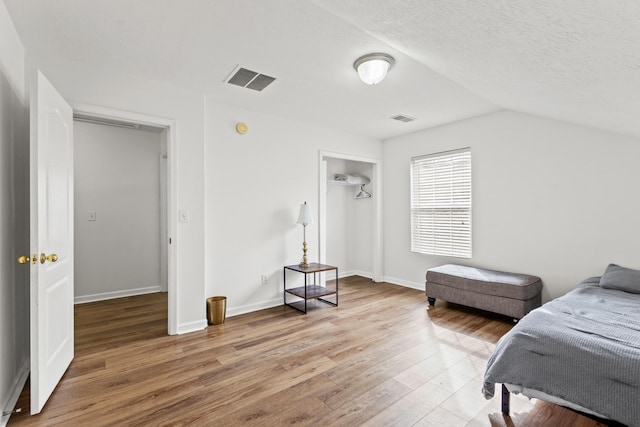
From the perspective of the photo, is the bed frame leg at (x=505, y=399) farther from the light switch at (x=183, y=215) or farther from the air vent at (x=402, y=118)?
the air vent at (x=402, y=118)

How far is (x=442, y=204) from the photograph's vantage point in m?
4.48

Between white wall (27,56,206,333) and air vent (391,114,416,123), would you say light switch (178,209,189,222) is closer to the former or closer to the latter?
white wall (27,56,206,333)

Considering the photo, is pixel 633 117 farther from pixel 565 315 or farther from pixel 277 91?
pixel 277 91

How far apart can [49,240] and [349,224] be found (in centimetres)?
461

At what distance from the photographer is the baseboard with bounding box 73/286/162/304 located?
412 centimetres

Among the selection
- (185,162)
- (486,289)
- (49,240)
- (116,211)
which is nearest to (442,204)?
(486,289)

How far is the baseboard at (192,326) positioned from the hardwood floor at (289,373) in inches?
3.6

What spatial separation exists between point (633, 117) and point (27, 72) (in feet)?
15.5

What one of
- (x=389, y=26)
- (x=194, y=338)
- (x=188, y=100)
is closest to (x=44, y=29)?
(x=188, y=100)

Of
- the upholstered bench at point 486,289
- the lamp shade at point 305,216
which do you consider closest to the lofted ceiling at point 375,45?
the lamp shade at point 305,216

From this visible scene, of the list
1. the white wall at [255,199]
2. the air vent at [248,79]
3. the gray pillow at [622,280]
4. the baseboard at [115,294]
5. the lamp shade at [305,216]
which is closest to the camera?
the gray pillow at [622,280]

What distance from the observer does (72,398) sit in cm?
201

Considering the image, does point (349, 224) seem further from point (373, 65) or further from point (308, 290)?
point (373, 65)

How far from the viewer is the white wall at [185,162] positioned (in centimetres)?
284
